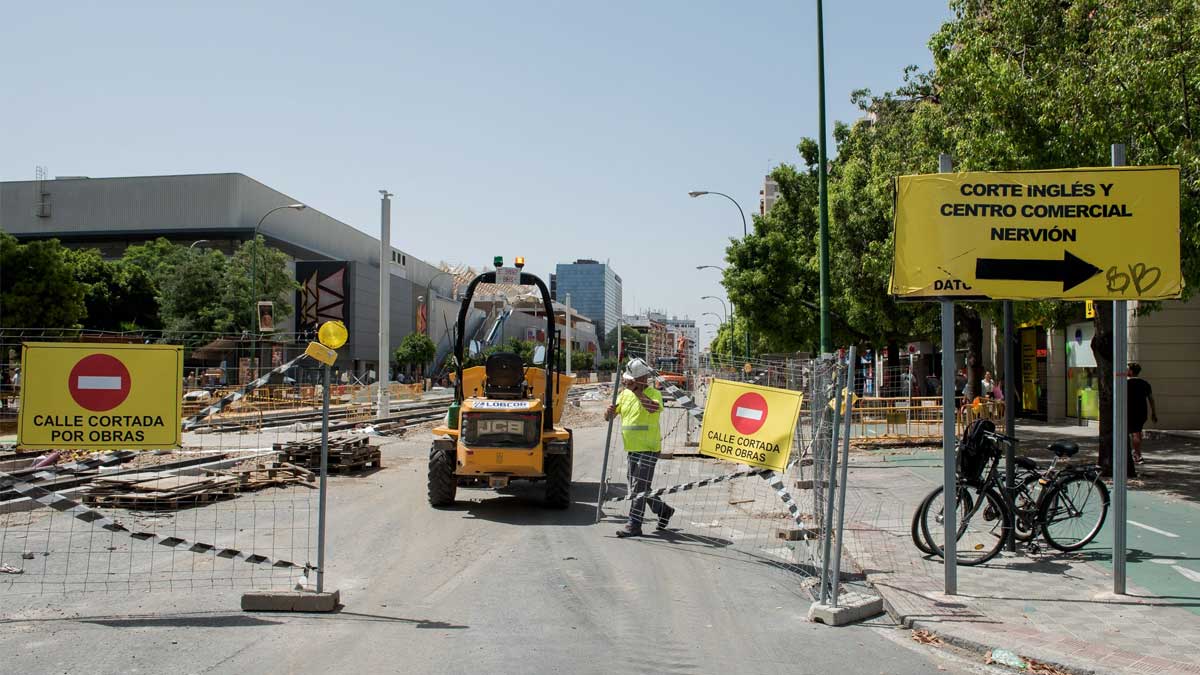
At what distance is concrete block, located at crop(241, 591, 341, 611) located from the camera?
636 centimetres

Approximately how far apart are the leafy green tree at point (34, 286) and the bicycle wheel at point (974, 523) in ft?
124

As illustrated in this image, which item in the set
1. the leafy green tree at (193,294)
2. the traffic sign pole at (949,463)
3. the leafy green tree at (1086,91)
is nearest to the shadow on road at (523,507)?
the traffic sign pole at (949,463)

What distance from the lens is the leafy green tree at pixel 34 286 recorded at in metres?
36.1

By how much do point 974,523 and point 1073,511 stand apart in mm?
928

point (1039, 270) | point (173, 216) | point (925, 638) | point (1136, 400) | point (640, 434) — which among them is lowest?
point (925, 638)

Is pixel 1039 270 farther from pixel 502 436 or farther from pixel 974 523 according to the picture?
pixel 502 436

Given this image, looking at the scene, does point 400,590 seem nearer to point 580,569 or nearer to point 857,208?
point 580,569

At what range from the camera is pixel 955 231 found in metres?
7.27

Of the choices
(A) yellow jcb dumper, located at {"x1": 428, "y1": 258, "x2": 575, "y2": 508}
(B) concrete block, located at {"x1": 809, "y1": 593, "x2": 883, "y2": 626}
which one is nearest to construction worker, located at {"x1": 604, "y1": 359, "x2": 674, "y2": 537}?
(A) yellow jcb dumper, located at {"x1": 428, "y1": 258, "x2": 575, "y2": 508}

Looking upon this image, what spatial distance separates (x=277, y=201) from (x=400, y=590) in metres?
78.6

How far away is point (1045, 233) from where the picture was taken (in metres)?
7.19

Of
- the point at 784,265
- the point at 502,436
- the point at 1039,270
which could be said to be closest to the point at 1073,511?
the point at 1039,270

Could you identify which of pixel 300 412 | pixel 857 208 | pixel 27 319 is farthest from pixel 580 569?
pixel 27 319

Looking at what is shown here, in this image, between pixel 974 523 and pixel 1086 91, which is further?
pixel 1086 91
